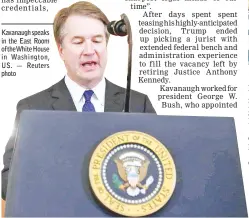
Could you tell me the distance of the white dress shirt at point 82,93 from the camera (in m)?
1.49

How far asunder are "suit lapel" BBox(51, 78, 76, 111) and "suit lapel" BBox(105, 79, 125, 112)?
111 millimetres

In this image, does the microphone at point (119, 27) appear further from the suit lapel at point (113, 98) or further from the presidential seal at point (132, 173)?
the suit lapel at point (113, 98)

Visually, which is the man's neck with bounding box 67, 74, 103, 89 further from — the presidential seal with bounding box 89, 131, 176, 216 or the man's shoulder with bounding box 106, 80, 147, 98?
the presidential seal with bounding box 89, 131, 176, 216

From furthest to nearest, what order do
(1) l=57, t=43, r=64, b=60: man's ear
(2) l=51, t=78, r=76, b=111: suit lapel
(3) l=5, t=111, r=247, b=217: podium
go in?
(1) l=57, t=43, r=64, b=60: man's ear, (2) l=51, t=78, r=76, b=111: suit lapel, (3) l=5, t=111, r=247, b=217: podium

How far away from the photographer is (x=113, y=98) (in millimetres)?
1512

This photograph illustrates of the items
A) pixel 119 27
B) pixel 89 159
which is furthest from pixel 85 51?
pixel 89 159

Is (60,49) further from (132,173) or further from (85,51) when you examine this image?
(132,173)

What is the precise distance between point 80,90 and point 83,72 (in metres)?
0.06

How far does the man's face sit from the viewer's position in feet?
5.05

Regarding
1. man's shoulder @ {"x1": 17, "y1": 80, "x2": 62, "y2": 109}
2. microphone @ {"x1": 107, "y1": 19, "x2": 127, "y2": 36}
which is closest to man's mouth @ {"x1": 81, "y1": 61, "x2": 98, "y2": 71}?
man's shoulder @ {"x1": 17, "y1": 80, "x2": 62, "y2": 109}

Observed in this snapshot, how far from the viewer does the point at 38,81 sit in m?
1.57

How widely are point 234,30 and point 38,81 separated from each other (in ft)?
2.28

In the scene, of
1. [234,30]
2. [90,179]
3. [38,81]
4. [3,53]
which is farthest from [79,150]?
[234,30]

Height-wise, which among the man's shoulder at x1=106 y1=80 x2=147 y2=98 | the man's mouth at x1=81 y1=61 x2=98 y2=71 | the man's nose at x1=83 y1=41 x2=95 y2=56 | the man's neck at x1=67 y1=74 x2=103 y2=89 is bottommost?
the man's shoulder at x1=106 y1=80 x2=147 y2=98
